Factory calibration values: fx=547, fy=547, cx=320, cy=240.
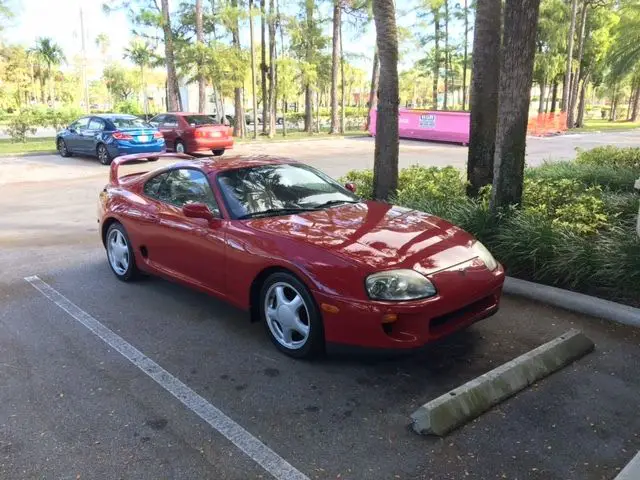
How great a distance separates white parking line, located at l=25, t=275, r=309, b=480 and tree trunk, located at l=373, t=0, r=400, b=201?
4618 millimetres

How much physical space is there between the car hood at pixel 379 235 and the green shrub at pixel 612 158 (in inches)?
291

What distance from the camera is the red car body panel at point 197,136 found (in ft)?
59.8

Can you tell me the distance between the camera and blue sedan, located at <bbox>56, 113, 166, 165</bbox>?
1638 cm

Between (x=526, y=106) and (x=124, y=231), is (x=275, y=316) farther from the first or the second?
(x=526, y=106)

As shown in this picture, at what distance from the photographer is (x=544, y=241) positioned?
5.33 m

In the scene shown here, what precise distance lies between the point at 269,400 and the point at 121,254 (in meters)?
2.95

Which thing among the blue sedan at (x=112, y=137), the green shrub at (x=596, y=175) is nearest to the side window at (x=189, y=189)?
the green shrub at (x=596, y=175)

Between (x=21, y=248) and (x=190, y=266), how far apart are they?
3.75m

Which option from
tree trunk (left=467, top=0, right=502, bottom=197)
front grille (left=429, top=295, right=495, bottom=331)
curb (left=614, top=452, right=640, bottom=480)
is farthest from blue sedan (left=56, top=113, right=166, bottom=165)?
curb (left=614, top=452, right=640, bottom=480)

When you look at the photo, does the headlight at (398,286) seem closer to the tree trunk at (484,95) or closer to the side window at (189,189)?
the side window at (189,189)

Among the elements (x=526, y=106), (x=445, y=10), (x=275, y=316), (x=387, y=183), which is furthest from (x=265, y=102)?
(x=275, y=316)

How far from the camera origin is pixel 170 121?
751 inches

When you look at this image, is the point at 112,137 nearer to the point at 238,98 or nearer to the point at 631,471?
the point at 238,98

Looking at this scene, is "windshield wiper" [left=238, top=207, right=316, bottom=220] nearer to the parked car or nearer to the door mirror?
the door mirror
